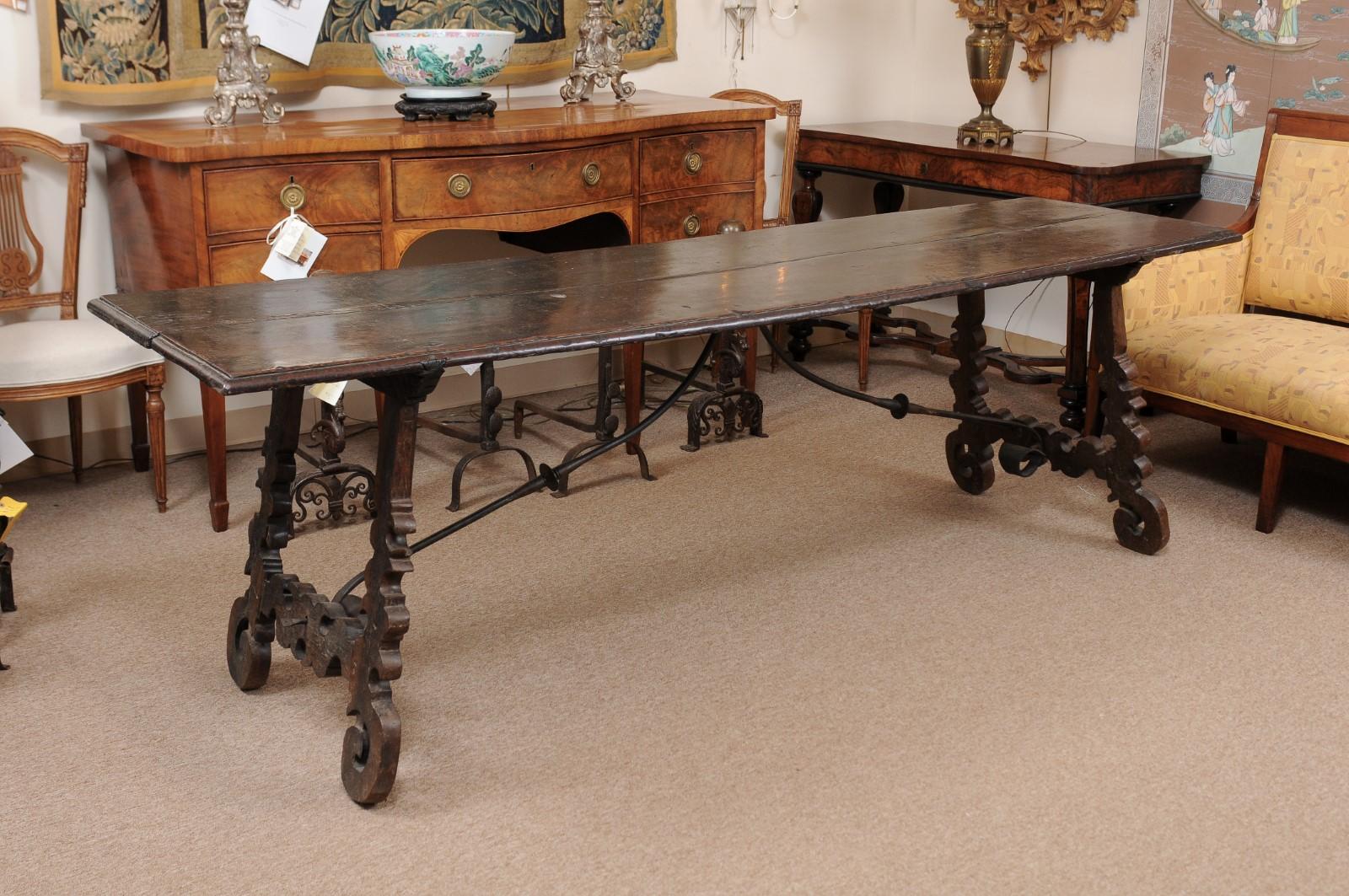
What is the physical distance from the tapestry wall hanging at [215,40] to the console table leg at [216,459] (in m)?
0.92

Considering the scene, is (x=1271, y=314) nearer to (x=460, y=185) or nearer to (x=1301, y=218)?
(x=1301, y=218)

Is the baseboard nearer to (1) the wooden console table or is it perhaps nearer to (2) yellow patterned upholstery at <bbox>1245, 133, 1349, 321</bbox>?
(1) the wooden console table

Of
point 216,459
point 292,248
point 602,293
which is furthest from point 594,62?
point 602,293


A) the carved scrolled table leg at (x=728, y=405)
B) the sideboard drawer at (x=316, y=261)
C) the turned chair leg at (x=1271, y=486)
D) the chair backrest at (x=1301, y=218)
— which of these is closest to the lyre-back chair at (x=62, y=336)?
the sideboard drawer at (x=316, y=261)

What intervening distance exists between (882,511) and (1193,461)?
1.04 m

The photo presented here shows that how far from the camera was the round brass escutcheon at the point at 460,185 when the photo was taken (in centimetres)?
352

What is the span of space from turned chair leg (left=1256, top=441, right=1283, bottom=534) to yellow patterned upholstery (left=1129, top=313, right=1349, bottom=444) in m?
0.09

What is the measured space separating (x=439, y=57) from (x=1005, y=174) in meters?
Result: 1.77

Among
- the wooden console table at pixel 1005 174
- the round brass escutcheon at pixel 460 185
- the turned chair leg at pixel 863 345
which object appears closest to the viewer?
the round brass escutcheon at pixel 460 185

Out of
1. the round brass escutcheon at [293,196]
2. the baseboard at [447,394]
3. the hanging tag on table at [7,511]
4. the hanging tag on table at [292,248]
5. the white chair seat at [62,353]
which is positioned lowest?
A: the baseboard at [447,394]

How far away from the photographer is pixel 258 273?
3.32 meters

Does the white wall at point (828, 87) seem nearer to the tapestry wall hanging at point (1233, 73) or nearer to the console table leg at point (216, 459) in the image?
the tapestry wall hanging at point (1233, 73)

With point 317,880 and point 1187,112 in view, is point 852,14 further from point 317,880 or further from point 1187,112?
point 317,880

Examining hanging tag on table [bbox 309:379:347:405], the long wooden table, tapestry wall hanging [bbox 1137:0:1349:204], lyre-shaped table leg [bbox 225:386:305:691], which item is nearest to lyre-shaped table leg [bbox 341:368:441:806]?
the long wooden table
